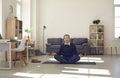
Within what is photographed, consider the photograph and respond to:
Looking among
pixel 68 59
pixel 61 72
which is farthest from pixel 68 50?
pixel 61 72

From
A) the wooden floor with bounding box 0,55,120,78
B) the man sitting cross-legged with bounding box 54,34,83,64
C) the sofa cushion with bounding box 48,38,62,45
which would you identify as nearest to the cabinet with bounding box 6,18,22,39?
the man sitting cross-legged with bounding box 54,34,83,64

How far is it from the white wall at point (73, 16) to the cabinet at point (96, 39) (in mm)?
277

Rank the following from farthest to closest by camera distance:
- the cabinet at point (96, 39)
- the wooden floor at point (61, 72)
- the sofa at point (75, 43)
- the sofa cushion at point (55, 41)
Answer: the sofa cushion at point (55, 41), the cabinet at point (96, 39), the sofa at point (75, 43), the wooden floor at point (61, 72)

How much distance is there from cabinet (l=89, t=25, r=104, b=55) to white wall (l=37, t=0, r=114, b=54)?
10.9 inches

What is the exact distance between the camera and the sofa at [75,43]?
1137 cm

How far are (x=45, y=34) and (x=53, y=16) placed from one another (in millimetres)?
1059

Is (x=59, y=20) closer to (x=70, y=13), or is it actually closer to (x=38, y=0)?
(x=70, y=13)

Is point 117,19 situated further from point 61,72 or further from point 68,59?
point 61,72

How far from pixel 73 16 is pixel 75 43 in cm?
154

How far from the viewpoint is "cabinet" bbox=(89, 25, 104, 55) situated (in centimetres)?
1188

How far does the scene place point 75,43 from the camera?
1187 cm

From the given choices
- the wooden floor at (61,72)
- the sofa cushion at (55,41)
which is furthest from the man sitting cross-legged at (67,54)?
the sofa cushion at (55,41)

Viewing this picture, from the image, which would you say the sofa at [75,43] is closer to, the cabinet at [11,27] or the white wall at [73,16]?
the white wall at [73,16]

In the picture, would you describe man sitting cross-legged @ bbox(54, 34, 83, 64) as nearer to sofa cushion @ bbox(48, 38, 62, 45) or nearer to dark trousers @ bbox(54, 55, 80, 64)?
dark trousers @ bbox(54, 55, 80, 64)
